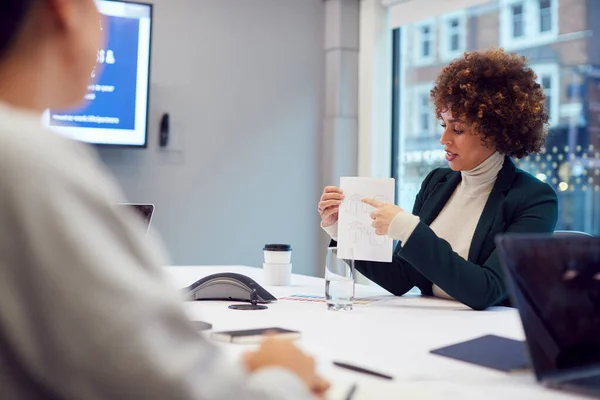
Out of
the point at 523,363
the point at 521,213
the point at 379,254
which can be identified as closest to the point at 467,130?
the point at 521,213

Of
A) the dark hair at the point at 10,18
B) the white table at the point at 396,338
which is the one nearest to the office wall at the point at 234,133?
the white table at the point at 396,338

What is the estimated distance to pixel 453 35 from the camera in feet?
13.2

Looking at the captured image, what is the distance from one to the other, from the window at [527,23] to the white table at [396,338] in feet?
6.66

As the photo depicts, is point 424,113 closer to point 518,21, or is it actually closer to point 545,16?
point 518,21

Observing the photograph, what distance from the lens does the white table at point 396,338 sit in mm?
963

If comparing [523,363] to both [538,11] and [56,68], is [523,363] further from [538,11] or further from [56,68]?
[538,11]

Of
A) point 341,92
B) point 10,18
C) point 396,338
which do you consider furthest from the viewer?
point 341,92

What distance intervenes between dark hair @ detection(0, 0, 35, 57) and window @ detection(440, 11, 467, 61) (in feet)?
11.9

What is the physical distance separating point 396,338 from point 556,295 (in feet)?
1.34

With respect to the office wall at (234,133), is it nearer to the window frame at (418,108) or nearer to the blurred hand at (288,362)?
the window frame at (418,108)

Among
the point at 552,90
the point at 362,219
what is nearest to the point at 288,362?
the point at 362,219

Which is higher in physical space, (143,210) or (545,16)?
(545,16)

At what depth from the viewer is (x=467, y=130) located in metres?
2.19

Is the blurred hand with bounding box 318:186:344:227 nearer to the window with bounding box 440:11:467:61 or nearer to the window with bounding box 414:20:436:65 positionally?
the window with bounding box 440:11:467:61
